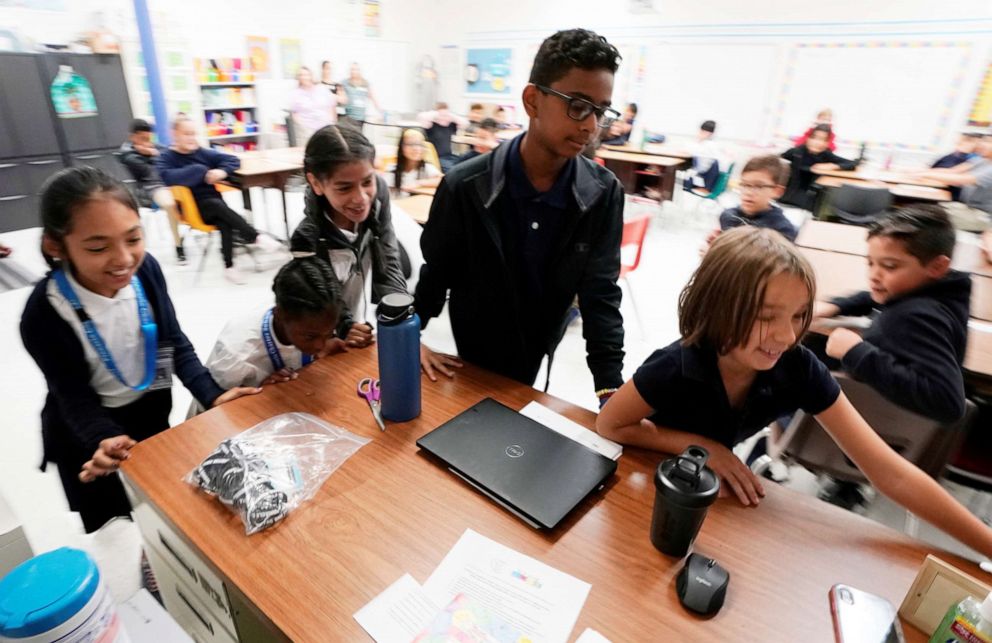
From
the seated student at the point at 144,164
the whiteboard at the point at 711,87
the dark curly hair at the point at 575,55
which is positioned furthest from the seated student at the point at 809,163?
the seated student at the point at 144,164

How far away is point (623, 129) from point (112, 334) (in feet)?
23.3

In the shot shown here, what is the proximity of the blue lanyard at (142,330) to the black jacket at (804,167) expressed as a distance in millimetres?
6385

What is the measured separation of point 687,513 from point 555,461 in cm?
28

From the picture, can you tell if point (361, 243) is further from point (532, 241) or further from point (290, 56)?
point (290, 56)

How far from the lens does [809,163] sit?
19.6 feet

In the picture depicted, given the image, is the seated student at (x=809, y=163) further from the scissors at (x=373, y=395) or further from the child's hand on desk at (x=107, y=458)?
the child's hand on desk at (x=107, y=458)

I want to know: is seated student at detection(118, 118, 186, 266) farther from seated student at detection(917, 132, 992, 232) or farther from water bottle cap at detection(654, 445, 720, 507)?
seated student at detection(917, 132, 992, 232)

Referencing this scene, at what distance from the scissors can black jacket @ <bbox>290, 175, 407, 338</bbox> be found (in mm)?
412

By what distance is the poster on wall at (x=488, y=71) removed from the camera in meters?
9.27

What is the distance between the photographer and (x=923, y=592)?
706 mm

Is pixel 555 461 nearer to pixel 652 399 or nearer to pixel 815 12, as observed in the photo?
pixel 652 399

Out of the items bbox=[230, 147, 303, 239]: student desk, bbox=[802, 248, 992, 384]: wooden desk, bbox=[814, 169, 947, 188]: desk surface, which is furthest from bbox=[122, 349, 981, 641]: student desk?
bbox=[814, 169, 947, 188]: desk surface

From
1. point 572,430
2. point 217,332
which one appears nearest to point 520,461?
point 572,430

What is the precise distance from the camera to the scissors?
1.11 m
